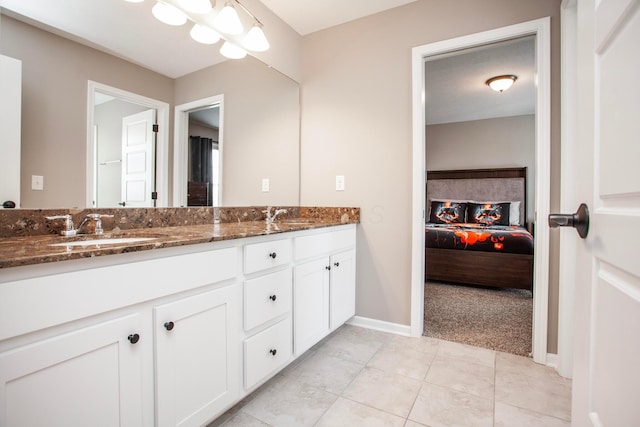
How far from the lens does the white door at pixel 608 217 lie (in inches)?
19.0

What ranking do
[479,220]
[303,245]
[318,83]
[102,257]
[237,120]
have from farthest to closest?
1. [479,220]
2. [318,83]
3. [237,120]
4. [303,245]
5. [102,257]

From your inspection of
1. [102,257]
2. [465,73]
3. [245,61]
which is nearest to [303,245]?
[102,257]

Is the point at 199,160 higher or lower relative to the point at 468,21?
lower

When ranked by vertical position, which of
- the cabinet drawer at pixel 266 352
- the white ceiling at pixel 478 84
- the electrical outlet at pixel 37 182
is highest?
the white ceiling at pixel 478 84

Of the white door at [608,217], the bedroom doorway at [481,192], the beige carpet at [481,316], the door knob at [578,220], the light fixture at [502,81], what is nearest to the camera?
the white door at [608,217]

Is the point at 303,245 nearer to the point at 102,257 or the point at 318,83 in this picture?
the point at 102,257

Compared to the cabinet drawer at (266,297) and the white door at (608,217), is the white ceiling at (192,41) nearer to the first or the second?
the cabinet drawer at (266,297)

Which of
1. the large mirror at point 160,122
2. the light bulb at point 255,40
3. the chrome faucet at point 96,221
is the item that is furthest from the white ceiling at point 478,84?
the chrome faucet at point 96,221

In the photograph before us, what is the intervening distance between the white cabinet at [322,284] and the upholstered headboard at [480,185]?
13.2 ft

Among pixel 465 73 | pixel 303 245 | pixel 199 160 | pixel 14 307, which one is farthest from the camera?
pixel 465 73

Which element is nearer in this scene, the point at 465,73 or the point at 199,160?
the point at 199,160

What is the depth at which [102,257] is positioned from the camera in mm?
896

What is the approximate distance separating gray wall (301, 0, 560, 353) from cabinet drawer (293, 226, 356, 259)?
0.18 m

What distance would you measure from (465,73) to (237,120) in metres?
2.85
